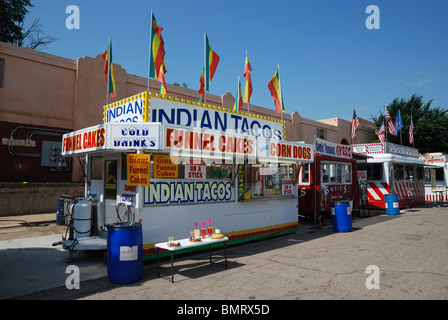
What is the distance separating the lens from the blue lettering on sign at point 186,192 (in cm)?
704

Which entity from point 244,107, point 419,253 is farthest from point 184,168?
point 244,107

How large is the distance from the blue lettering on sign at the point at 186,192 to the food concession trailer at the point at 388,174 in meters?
12.1

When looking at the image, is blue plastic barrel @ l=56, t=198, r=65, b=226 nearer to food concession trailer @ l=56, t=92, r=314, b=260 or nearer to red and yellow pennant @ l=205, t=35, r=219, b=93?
food concession trailer @ l=56, t=92, r=314, b=260

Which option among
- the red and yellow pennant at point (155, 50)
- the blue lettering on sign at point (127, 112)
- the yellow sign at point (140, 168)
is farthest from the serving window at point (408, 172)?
the yellow sign at point (140, 168)

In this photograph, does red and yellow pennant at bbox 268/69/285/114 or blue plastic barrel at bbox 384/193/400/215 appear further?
blue plastic barrel at bbox 384/193/400/215

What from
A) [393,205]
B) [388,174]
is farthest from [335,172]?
[388,174]

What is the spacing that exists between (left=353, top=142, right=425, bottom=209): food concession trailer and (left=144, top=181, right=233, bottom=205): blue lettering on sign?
1205 cm

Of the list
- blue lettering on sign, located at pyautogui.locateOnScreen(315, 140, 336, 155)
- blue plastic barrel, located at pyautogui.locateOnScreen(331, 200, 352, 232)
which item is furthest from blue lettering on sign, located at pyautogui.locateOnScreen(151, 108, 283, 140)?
blue plastic barrel, located at pyautogui.locateOnScreen(331, 200, 352, 232)

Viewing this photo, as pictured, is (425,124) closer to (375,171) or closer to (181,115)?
(375,171)

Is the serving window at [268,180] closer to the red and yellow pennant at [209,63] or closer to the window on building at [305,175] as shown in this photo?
the window on building at [305,175]

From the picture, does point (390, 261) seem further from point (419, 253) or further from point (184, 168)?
point (184, 168)

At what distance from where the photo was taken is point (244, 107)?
82.9 ft

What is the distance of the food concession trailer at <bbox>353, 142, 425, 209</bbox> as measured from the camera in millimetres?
17062
